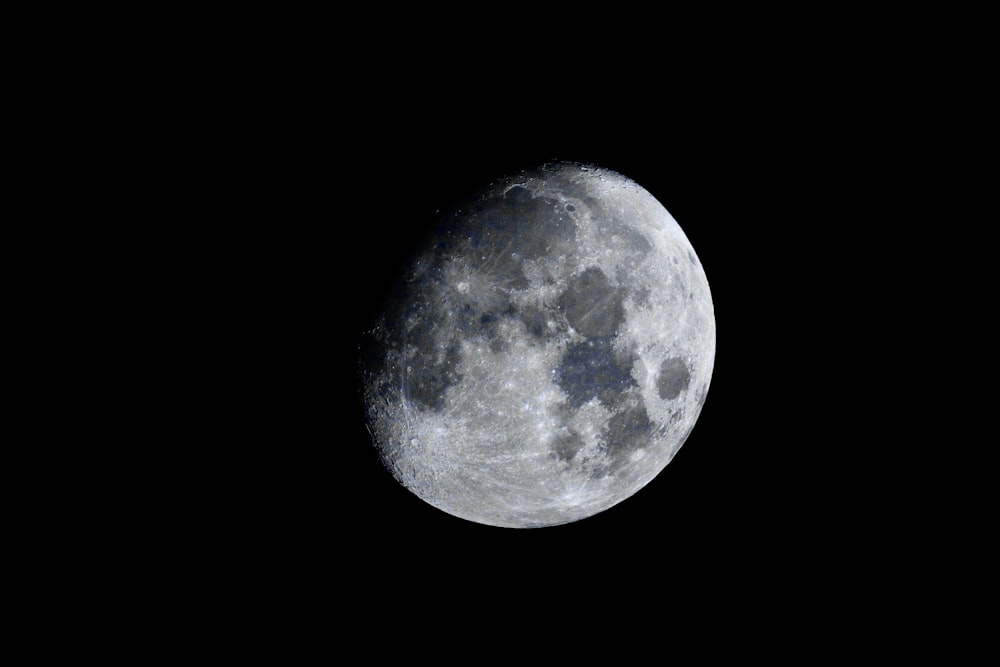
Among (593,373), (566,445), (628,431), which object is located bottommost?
(566,445)

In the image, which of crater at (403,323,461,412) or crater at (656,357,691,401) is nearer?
crater at (403,323,461,412)

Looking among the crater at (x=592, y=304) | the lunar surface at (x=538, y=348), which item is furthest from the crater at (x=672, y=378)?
the crater at (x=592, y=304)

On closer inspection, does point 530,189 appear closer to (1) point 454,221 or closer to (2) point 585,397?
(1) point 454,221

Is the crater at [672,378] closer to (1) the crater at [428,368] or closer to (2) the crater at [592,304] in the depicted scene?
(2) the crater at [592,304]

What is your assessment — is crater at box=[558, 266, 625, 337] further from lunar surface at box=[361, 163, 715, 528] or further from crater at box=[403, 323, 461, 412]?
crater at box=[403, 323, 461, 412]

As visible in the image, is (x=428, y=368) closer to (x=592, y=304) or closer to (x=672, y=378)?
(x=592, y=304)

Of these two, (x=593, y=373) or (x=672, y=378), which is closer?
(x=593, y=373)

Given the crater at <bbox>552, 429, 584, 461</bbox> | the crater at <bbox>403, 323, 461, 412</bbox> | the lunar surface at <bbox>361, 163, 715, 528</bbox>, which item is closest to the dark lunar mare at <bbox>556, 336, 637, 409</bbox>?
the lunar surface at <bbox>361, 163, 715, 528</bbox>

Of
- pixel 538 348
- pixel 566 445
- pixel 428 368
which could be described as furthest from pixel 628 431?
pixel 428 368
